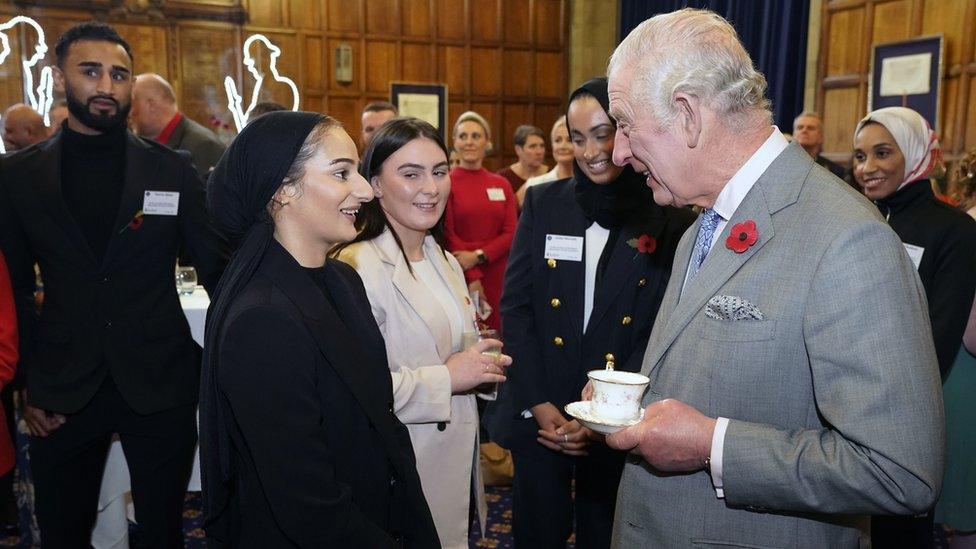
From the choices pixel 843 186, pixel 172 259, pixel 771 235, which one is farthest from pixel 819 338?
pixel 172 259

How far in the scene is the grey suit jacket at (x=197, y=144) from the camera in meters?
4.63

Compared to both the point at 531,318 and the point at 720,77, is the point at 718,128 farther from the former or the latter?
the point at 531,318

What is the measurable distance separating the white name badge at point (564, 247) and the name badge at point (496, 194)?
2.79 m

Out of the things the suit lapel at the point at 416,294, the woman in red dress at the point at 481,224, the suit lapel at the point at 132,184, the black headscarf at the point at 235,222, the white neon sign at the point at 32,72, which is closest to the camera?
the black headscarf at the point at 235,222

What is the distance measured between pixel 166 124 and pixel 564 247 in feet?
11.8

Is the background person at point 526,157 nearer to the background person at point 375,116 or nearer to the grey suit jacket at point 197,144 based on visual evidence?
the background person at point 375,116

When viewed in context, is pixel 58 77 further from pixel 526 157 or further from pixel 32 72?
pixel 32 72

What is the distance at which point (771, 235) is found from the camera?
124cm

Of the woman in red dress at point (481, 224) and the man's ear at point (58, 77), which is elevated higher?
the man's ear at point (58, 77)

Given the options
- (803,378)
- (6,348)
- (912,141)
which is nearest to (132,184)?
(6,348)

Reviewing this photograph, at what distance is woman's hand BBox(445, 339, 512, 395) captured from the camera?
2.03 metres

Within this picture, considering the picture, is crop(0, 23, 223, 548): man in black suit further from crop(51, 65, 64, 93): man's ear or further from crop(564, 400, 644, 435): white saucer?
crop(564, 400, 644, 435): white saucer

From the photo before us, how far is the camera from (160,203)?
2434mm

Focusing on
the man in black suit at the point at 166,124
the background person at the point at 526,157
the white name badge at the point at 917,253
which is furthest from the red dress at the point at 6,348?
the background person at the point at 526,157
